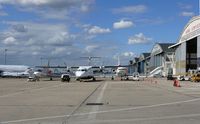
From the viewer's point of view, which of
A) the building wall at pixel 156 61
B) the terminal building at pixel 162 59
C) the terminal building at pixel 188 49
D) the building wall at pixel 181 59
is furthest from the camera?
the building wall at pixel 156 61

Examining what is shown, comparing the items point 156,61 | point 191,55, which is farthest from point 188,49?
point 156,61

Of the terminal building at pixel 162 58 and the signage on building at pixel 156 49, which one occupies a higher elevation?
the signage on building at pixel 156 49

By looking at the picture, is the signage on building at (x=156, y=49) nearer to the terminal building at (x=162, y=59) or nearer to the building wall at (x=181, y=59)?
the terminal building at (x=162, y=59)

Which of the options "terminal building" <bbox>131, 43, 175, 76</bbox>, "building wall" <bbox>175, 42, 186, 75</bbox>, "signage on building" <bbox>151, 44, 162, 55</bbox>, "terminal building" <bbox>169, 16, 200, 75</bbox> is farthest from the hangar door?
"signage on building" <bbox>151, 44, 162, 55</bbox>

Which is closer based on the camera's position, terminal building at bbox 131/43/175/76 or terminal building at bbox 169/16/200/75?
terminal building at bbox 169/16/200/75

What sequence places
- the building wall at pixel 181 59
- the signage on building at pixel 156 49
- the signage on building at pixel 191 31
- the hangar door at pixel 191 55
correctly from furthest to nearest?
the signage on building at pixel 156 49 < the building wall at pixel 181 59 < the hangar door at pixel 191 55 < the signage on building at pixel 191 31

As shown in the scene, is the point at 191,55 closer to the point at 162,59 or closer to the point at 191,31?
the point at 191,31

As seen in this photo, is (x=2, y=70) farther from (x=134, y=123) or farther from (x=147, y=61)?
(x=134, y=123)

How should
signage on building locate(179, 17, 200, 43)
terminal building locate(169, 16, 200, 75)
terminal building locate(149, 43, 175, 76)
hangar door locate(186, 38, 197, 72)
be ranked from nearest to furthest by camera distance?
signage on building locate(179, 17, 200, 43) → terminal building locate(169, 16, 200, 75) → hangar door locate(186, 38, 197, 72) → terminal building locate(149, 43, 175, 76)

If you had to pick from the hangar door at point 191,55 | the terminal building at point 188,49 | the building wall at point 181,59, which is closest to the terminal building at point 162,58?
the building wall at point 181,59

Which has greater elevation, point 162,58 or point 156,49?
point 156,49

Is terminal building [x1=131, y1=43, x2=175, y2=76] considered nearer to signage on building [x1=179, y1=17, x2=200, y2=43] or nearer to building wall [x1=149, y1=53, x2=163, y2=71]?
building wall [x1=149, y1=53, x2=163, y2=71]

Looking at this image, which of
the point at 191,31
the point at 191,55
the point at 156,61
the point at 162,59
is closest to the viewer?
the point at 191,31

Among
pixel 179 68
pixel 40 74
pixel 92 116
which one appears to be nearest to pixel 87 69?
pixel 40 74
